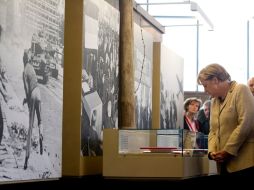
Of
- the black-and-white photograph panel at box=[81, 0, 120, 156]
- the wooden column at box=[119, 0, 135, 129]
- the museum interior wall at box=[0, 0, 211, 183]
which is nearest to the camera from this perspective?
the museum interior wall at box=[0, 0, 211, 183]

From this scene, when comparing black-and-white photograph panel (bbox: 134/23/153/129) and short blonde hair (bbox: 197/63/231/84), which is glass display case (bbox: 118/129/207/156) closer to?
short blonde hair (bbox: 197/63/231/84)

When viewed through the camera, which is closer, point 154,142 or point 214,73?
point 214,73

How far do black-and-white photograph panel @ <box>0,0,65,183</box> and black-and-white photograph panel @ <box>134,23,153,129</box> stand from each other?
2.52 meters

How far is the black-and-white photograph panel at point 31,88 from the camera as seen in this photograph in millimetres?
4348

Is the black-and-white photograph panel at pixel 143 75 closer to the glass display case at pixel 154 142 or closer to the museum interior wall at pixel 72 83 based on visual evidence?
the museum interior wall at pixel 72 83

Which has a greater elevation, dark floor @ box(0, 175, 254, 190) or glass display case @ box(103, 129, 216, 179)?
glass display case @ box(103, 129, 216, 179)

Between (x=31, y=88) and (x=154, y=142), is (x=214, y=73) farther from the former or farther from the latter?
(x=31, y=88)

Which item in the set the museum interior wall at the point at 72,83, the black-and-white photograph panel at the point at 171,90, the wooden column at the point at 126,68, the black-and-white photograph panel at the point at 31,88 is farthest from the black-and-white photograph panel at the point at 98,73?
the black-and-white photograph panel at the point at 171,90

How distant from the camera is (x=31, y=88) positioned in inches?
186

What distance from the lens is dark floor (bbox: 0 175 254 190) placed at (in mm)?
5198

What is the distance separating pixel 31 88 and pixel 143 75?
3.61 metres

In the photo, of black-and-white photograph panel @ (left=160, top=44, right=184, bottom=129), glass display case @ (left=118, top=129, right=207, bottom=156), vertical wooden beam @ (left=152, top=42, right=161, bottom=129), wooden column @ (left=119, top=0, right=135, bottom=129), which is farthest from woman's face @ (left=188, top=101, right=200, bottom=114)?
glass display case @ (left=118, top=129, right=207, bottom=156)

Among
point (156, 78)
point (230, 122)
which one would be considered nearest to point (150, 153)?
point (230, 122)

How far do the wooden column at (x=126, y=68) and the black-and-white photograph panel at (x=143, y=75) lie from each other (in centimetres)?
51
